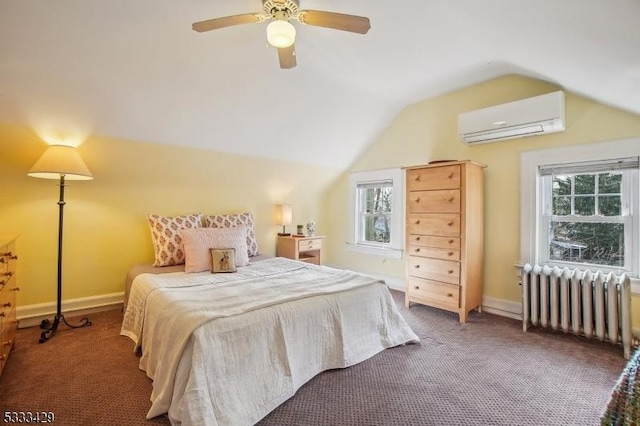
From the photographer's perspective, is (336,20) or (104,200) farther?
(104,200)

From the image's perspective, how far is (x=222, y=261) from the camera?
9.24ft

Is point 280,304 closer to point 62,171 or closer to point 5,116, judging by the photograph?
point 62,171

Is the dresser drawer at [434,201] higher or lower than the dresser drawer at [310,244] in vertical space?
higher

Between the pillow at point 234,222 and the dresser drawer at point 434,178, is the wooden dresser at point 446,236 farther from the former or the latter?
the pillow at point 234,222

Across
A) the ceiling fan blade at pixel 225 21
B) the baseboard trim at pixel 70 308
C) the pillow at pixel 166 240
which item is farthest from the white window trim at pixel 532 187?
the baseboard trim at pixel 70 308

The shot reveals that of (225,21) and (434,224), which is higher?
(225,21)

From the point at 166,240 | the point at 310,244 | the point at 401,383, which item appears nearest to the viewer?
the point at 401,383

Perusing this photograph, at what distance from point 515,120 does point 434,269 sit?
1622 millimetres

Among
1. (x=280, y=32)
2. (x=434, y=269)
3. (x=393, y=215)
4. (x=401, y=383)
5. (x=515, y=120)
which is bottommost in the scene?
(x=401, y=383)

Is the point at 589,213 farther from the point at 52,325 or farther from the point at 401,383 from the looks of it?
the point at 52,325

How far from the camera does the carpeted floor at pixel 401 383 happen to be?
1.66 m

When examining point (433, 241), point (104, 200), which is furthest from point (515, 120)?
point (104, 200)

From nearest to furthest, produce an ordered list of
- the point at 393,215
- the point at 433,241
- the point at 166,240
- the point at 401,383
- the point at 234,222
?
1. the point at 401,383
2. the point at 166,240
3. the point at 433,241
4. the point at 234,222
5. the point at 393,215

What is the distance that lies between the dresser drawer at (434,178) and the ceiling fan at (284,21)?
5.81 feet
